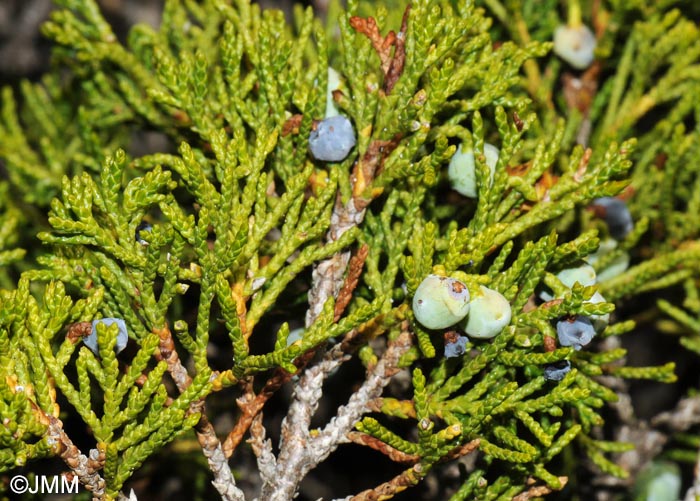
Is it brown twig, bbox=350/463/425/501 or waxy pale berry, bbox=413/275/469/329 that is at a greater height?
waxy pale berry, bbox=413/275/469/329

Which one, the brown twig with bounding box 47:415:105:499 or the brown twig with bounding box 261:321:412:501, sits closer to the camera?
the brown twig with bounding box 47:415:105:499

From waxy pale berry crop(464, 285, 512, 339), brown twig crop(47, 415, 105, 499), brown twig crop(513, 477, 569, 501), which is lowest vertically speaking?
brown twig crop(513, 477, 569, 501)

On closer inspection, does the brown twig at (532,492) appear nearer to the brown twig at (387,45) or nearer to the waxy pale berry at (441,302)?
the waxy pale berry at (441,302)

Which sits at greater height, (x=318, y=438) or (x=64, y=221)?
(x=64, y=221)

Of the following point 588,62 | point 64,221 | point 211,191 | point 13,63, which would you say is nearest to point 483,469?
point 211,191

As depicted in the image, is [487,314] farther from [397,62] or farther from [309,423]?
[397,62]

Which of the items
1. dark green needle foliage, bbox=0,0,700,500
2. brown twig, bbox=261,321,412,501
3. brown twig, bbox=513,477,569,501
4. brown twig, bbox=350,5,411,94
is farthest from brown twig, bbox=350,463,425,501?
brown twig, bbox=350,5,411,94

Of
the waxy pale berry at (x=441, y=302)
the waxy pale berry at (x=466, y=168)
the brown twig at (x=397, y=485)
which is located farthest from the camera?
the waxy pale berry at (x=466, y=168)

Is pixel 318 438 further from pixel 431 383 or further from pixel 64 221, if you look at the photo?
pixel 64 221

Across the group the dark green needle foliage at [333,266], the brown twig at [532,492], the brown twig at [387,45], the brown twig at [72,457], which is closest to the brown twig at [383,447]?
the dark green needle foliage at [333,266]

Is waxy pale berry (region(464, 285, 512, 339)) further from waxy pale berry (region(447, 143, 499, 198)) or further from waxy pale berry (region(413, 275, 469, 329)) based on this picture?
waxy pale berry (region(447, 143, 499, 198))

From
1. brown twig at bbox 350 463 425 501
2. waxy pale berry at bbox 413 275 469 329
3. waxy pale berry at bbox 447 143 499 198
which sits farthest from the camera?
waxy pale berry at bbox 447 143 499 198
